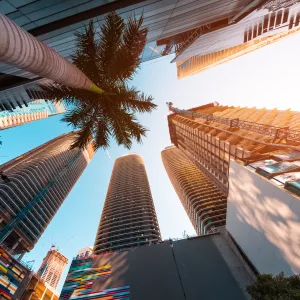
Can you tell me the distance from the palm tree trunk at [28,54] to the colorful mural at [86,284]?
20.9 metres

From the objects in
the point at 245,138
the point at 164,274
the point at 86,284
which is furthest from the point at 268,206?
the point at 86,284

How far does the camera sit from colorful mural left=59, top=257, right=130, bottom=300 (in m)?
19.0

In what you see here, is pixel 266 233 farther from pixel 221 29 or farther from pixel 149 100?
pixel 221 29

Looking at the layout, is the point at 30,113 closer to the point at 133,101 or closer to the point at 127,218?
the point at 127,218

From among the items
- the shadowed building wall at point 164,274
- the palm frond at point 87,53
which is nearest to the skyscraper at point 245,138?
the shadowed building wall at point 164,274

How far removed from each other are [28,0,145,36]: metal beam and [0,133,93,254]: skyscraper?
202ft

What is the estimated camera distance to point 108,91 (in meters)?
11.9

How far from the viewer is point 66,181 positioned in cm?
14188

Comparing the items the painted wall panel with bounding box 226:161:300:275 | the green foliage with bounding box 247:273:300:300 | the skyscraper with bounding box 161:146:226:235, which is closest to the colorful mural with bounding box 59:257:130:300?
the painted wall panel with bounding box 226:161:300:275

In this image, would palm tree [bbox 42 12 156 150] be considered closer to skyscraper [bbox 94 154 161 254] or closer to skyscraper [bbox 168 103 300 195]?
skyscraper [bbox 168 103 300 195]

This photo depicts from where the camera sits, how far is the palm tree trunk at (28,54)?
12.1 feet

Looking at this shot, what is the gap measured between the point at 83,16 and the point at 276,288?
1617 centimetres

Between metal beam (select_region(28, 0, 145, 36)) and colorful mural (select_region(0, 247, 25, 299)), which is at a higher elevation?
metal beam (select_region(28, 0, 145, 36))

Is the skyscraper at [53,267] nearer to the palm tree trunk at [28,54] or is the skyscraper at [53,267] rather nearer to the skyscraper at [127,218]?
the skyscraper at [127,218]
